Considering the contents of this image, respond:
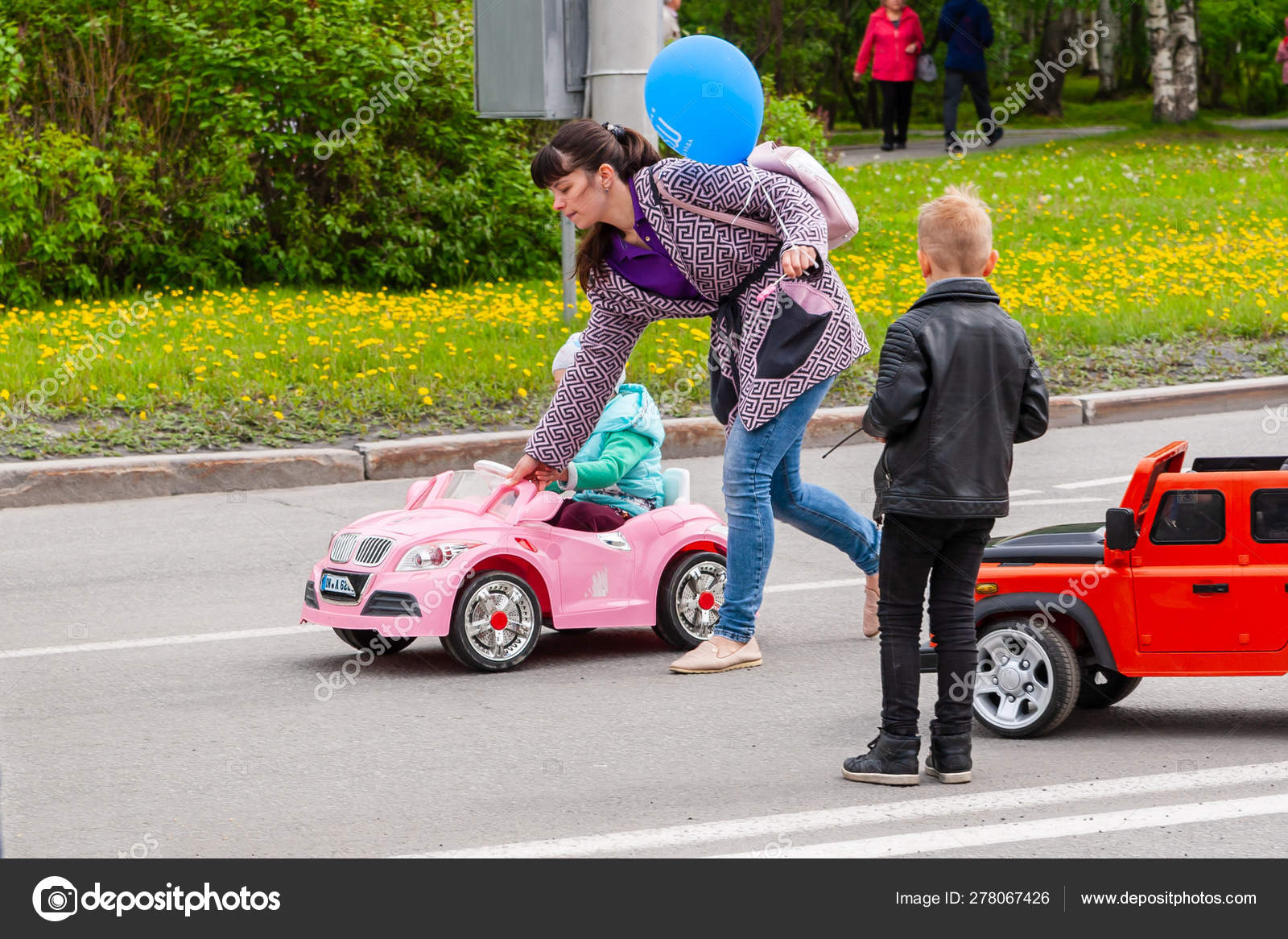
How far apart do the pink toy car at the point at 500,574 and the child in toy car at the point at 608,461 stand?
0.07m

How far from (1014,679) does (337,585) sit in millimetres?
2193

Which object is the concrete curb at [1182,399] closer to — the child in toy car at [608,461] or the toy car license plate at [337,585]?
the child in toy car at [608,461]

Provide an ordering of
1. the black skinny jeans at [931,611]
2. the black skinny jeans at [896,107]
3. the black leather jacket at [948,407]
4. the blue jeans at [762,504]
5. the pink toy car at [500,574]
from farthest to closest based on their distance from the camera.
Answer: the black skinny jeans at [896,107], the pink toy car at [500,574], the blue jeans at [762,504], the black skinny jeans at [931,611], the black leather jacket at [948,407]

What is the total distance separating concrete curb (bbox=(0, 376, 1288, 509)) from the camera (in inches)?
341

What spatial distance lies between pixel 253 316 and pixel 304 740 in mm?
7464

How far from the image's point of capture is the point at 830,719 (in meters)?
5.09

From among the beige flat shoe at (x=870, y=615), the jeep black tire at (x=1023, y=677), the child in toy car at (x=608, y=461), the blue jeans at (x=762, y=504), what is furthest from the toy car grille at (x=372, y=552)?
the jeep black tire at (x=1023, y=677)

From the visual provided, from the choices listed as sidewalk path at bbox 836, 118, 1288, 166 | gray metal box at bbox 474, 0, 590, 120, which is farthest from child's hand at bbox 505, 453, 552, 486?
sidewalk path at bbox 836, 118, 1288, 166

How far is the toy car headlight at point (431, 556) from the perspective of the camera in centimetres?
550

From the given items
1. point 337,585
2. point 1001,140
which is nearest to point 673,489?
point 337,585

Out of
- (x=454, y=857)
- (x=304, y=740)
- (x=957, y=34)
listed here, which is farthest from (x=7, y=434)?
(x=957, y=34)

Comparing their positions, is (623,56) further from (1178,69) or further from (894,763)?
(1178,69)

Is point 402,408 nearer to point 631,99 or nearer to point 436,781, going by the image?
point 631,99

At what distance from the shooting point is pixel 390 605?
18.0ft
